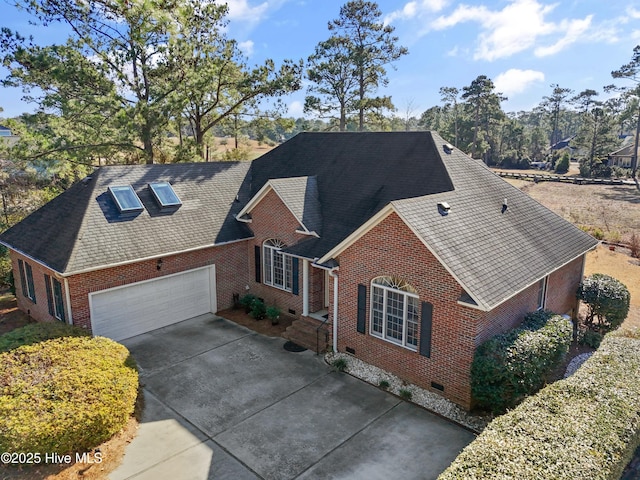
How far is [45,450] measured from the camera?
8.60 metres

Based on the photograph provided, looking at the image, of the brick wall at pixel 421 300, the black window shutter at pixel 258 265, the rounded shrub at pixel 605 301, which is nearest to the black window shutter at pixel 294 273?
the black window shutter at pixel 258 265

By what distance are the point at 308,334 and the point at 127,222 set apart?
739 cm

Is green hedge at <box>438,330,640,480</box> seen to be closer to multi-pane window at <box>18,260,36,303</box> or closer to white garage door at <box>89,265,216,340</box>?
white garage door at <box>89,265,216,340</box>

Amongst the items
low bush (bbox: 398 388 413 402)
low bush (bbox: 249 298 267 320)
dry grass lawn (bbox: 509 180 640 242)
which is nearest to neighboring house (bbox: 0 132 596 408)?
low bush (bbox: 398 388 413 402)

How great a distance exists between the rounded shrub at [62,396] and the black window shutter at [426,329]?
7299 mm

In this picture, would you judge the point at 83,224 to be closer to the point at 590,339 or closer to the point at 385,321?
the point at 385,321

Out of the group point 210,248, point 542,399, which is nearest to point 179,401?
point 210,248

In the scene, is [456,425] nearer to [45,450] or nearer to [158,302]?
[45,450]

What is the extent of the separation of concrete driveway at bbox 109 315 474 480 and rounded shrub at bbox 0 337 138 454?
102 centimetres

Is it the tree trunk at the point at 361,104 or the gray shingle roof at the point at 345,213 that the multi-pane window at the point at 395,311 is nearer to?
the gray shingle roof at the point at 345,213

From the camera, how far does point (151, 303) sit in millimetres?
15797

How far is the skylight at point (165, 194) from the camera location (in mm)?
16797

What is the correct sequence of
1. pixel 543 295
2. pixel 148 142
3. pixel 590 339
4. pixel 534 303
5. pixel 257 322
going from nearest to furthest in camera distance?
1. pixel 534 303
2. pixel 543 295
3. pixel 590 339
4. pixel 257 322
5. pixel 148 142

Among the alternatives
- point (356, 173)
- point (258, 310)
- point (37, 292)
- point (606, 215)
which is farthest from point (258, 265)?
point (606, 215)
